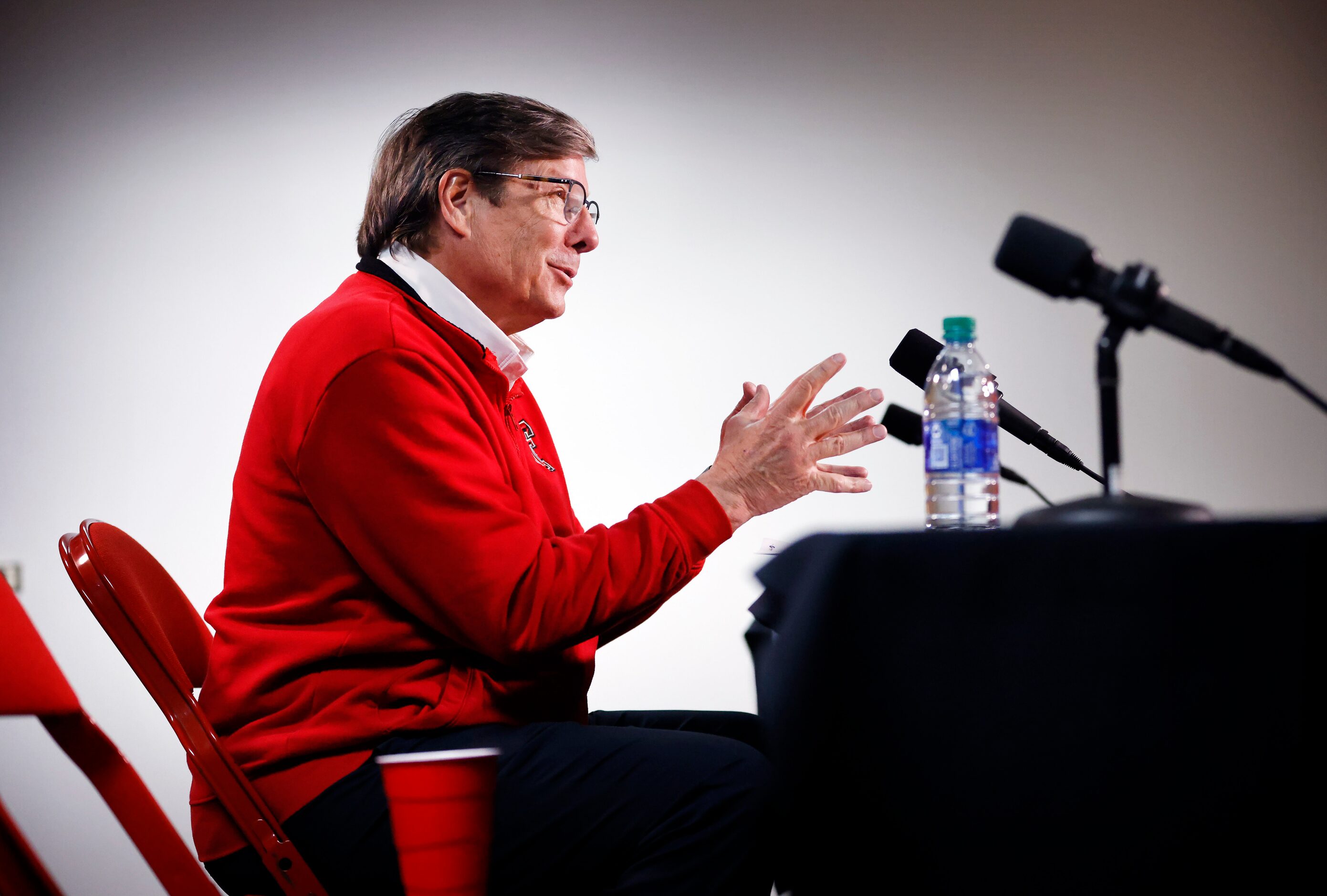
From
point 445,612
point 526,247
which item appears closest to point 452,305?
point 526,247

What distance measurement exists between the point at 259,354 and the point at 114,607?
173cm

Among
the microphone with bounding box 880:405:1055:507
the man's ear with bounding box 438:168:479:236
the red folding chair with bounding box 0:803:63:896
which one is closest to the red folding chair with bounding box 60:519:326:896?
the red folding chair with bounding box 0:803:63:896

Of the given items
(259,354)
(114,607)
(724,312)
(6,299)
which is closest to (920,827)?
(114,607)

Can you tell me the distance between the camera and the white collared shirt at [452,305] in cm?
119

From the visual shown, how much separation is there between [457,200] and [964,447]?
77 centimetres

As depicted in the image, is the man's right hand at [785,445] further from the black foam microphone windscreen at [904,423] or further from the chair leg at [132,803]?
the chair leg at [132,803]

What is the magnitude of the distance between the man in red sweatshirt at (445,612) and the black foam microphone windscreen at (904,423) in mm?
65

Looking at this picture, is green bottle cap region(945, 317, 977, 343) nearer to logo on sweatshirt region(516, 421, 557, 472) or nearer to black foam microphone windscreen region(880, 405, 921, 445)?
black foam microphone windscreen region(880, 405, 921, 445)

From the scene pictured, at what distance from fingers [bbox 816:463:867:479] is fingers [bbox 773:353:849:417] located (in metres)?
0.10

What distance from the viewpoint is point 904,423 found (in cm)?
121

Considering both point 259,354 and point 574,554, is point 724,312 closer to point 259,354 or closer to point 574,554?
point 259,354

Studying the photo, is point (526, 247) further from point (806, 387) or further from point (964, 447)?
point (964, 447)

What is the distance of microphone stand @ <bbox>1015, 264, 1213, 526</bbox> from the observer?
0.70 meters

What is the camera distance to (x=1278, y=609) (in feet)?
2.03
